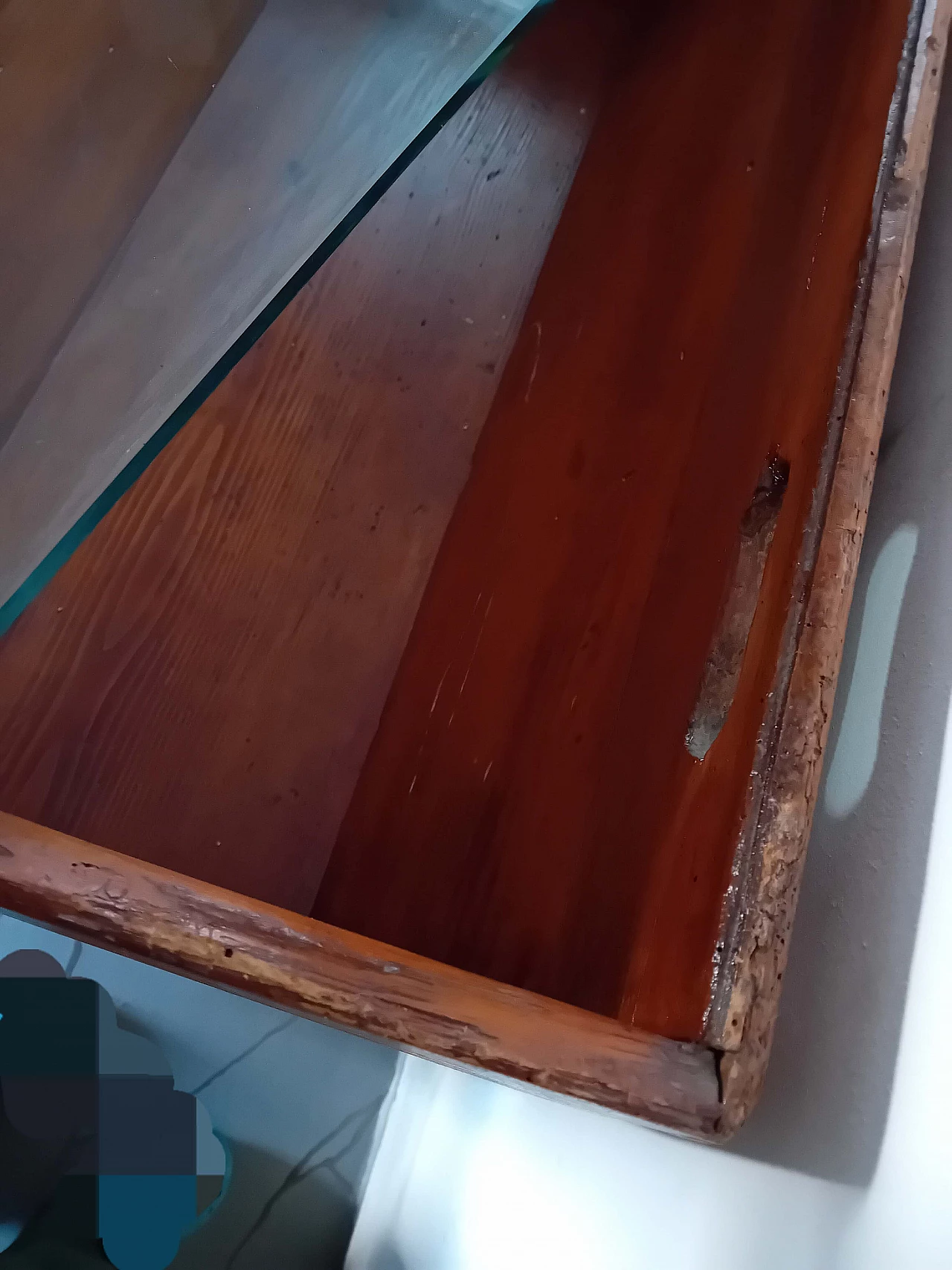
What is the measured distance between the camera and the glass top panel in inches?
18.6

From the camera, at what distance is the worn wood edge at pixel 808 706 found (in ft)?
1.16

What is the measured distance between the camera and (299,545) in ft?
2.64

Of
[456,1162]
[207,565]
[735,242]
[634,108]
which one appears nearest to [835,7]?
[735,242]

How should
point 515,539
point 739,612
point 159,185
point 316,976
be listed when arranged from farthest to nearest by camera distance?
point 515,539
point 159,185
point 739,612
point 316,976

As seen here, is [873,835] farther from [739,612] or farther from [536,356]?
[536,356]

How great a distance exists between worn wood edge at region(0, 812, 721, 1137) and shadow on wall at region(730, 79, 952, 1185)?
0.06 meters

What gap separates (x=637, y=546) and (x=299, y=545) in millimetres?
342

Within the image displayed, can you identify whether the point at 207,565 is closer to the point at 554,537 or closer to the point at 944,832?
the point at 554,537

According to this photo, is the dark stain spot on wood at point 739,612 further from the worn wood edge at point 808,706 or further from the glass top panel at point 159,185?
the glass top panel at point 159,185

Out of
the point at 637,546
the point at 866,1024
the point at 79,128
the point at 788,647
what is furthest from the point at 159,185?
the point at 866,1024

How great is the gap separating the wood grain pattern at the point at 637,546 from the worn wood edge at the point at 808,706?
18 millimetres

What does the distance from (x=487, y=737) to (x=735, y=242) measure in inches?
17.7

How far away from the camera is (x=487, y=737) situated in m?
0.68

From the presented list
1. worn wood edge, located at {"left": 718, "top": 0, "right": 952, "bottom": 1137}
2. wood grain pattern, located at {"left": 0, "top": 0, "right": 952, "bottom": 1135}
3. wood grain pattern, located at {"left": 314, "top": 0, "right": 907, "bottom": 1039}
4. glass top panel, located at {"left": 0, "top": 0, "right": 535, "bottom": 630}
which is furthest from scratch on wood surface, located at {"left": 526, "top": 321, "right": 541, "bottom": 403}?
wood grain pattern, located at {"left": 0, "top": 0, "right": 952, "bottom": 1135}
